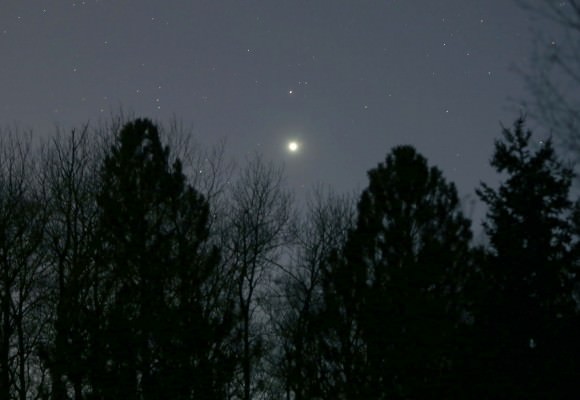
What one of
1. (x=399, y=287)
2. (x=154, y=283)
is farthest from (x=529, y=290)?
(x=154, y=283)

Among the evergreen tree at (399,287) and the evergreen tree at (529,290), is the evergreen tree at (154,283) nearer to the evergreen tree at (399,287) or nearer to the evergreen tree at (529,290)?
the evergreen tree at (399,287)

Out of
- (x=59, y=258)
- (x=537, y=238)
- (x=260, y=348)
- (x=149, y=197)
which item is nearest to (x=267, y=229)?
(x=260, y=348)

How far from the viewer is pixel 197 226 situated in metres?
19.9

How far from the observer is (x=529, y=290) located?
55.2ft

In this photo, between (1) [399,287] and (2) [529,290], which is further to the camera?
(1) [399,287]

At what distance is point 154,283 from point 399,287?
23.5 ft

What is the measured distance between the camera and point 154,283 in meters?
18.5

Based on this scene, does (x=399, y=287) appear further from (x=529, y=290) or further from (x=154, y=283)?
(x=154, y=283)

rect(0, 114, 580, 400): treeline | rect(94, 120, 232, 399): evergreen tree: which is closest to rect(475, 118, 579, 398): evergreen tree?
rect(0, 114, 580, 400): treeline

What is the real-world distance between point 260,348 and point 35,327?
774cm

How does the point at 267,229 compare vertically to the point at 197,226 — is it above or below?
above

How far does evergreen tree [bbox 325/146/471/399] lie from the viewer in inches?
752

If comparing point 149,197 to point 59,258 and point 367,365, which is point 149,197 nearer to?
point 59,258

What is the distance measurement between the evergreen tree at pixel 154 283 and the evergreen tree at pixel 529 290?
25.5 ft
